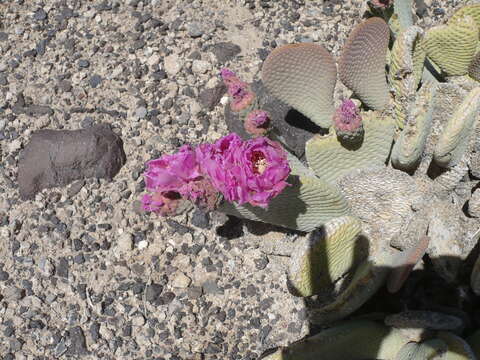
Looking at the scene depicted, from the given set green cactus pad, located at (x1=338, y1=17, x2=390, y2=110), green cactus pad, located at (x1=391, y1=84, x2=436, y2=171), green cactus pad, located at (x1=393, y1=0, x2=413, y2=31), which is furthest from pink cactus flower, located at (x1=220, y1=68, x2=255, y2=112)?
green cactus pad, located at (x1=393, y1=0, x2=413, y2=31)

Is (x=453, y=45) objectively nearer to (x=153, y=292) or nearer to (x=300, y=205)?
(x=300, y=205)

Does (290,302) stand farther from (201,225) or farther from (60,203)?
(60,203)

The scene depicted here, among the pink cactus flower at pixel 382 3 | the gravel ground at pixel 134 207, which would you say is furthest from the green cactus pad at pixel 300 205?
the pink cactus flower at pixel 382 3

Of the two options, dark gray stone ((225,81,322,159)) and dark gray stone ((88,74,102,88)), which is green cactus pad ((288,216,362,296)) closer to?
dark gray stone ((225,81,322,159))

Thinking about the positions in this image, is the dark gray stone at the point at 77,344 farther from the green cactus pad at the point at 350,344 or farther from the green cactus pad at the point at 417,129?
the green cactus pad at the point at 417,129

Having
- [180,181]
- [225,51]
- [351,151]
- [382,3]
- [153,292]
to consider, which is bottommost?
[153,292]

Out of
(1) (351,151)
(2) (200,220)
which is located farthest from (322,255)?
(2) (200,220)
